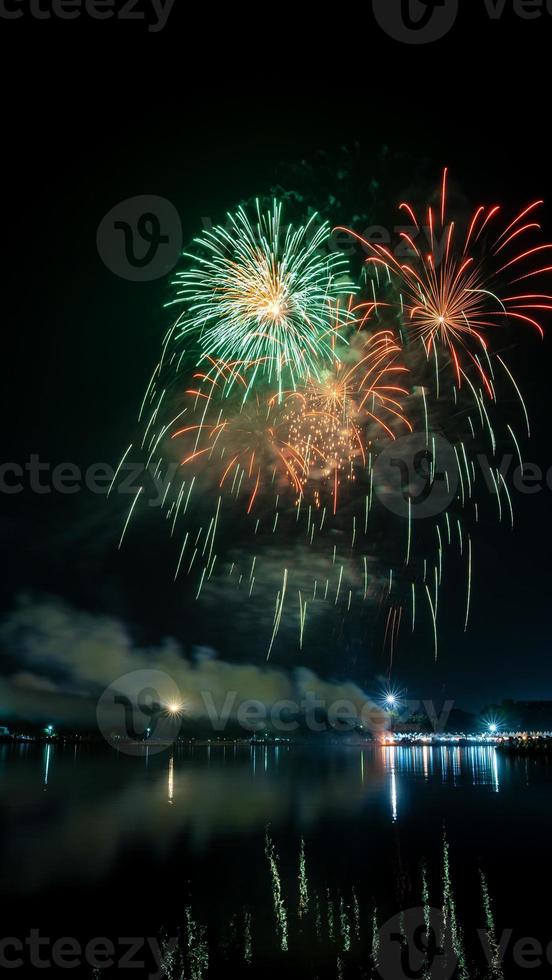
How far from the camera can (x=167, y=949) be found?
41.7 ft

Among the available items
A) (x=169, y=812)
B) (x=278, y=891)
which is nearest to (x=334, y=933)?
(x=278, y=891)

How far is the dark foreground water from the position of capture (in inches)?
474

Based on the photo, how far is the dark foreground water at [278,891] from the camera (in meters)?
12.0

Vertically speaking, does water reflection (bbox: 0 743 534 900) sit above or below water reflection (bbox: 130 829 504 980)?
above

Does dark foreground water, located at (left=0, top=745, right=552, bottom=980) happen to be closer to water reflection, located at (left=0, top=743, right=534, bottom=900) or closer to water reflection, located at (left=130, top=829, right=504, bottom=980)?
water reflection, located at (left=130, top=829, right=504, bottom=980)

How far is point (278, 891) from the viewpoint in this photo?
56.1 feet

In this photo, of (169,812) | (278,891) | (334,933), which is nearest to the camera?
(334,933)

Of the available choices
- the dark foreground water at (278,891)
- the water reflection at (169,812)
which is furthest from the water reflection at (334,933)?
the water reflection at (169,812)

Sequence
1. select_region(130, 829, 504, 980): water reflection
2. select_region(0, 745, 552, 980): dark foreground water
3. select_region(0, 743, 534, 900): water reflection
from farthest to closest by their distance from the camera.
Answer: select_region(0, 743, 534, 900): water reflection
select_region(0, 745, 552, 980): dark foreground water
select_region(130, 829, 504, 980): water reflection

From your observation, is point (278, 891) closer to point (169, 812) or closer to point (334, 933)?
point (334, 933)

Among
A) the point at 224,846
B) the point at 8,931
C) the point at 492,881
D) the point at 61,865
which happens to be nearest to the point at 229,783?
the point at 224,846

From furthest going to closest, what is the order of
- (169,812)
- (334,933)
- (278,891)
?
1. (169,812)
2. (278,891)
3. (334,933)

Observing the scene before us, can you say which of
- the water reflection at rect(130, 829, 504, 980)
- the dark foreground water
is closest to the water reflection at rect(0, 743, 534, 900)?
the dark foreground water

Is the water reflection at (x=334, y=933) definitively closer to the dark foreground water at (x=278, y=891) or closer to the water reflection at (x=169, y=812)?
the dark foreground water at (x=278, y=891)
